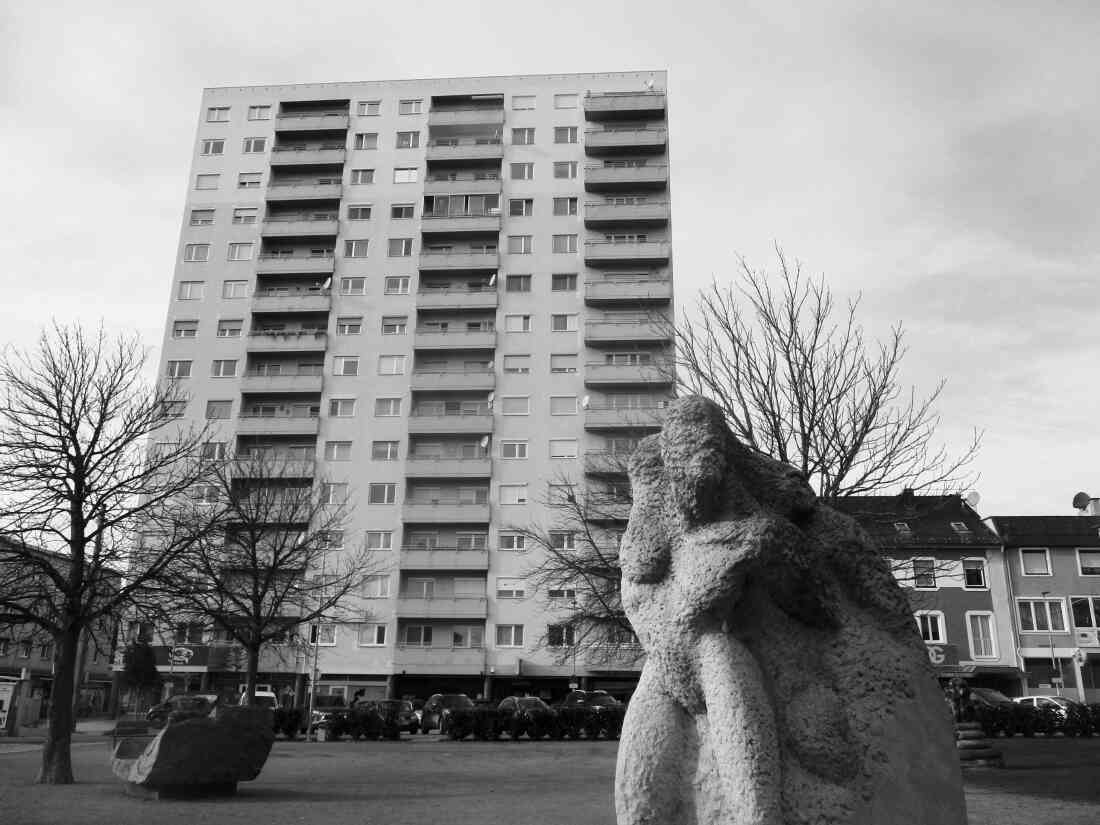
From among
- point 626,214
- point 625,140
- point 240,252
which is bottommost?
point 240,252

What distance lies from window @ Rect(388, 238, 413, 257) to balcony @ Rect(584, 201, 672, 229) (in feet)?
36.7

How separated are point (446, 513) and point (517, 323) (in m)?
12.4

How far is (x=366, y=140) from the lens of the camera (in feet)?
200

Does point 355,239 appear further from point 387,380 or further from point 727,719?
point 727,719

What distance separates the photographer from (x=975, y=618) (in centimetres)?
4234

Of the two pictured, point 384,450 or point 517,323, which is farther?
point 517,323

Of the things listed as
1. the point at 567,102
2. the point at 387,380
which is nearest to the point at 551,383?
the point at 387,380

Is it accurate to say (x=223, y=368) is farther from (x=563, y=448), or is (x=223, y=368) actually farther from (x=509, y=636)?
(x=509, y=636)

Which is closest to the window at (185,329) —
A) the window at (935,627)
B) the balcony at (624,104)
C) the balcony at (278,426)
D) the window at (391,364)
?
the balcony at (278,426)

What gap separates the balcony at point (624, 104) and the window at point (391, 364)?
2048 centimetres

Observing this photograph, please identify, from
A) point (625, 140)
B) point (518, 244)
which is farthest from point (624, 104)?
point (518, 244)

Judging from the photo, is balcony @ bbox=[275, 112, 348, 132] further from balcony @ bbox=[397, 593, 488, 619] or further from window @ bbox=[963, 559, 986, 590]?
window @ bbox=[963, 559, 986, 590]

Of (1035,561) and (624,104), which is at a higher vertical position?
(624,104)

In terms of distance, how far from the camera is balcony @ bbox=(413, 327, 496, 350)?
180ft
